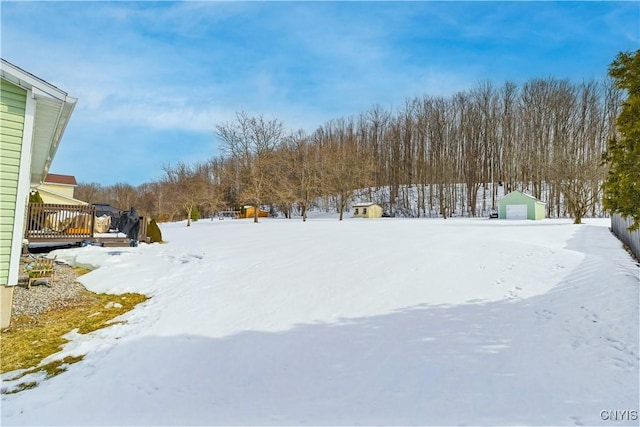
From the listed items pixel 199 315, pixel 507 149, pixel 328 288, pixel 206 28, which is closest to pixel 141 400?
pixel 199 315

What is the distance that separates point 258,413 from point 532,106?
54.8m

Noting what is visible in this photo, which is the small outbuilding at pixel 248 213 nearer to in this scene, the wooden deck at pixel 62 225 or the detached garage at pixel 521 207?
the detached garage at pixel 521 207

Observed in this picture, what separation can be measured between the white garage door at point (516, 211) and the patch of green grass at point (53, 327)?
35.1 metres

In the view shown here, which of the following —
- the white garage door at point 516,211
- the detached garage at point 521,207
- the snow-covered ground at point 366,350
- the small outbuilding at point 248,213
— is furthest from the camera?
the small outbuilding at point 248,213

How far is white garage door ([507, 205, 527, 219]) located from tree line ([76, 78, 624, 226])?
6.03 m

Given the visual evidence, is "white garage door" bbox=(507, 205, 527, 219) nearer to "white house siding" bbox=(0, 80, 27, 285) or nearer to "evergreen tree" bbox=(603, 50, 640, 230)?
"evergreen tree" bbox=(603, 50, 640, 230)

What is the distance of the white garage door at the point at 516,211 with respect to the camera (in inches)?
A: 1288

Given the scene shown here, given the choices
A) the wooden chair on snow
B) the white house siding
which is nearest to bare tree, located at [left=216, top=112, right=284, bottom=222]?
the wooden chair on snow

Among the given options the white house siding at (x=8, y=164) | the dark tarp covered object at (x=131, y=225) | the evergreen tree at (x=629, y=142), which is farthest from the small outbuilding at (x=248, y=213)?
the evergreen tree at (x=629, y=142)

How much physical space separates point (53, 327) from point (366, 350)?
18.0 ft

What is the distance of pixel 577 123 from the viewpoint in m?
44.0

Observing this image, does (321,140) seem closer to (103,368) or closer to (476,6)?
(476,6)

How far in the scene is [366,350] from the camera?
14.5 ft

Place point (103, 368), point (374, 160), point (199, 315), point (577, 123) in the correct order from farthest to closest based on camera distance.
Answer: point (374, 160)
point (577, 123)
point (199, 315)
point (103, 368)
